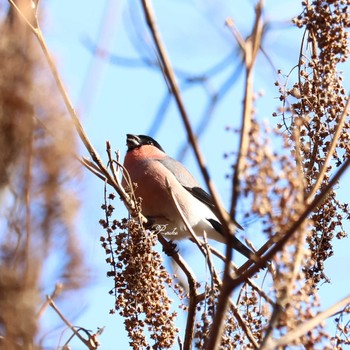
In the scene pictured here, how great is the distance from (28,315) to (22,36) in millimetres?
461

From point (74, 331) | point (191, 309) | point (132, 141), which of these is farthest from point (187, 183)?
point (74, 331)

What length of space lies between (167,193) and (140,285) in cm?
135

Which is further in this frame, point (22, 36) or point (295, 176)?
point (295, 176)

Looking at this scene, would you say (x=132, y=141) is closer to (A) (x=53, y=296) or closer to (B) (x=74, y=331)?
(B) (x=74, y=331)

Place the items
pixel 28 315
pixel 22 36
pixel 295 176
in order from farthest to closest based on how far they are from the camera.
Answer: pixel 295 176
pixel 22 36
pixel 28 315

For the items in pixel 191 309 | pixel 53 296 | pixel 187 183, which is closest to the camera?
pixel 53 296

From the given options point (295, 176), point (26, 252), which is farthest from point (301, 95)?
point (26, 252)

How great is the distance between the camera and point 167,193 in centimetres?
362

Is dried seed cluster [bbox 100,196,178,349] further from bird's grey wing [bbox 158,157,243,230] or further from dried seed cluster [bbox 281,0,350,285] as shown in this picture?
bird's grey wing [bbox 158,157,243,230]

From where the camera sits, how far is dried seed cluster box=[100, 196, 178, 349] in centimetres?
227

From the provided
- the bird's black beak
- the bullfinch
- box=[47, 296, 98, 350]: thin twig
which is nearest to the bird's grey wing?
the bullfinch

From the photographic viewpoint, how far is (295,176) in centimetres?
149

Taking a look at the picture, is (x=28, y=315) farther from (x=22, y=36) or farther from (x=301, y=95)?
(x=301, y=95)

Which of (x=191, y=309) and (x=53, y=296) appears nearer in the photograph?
(x=53, y=296)
